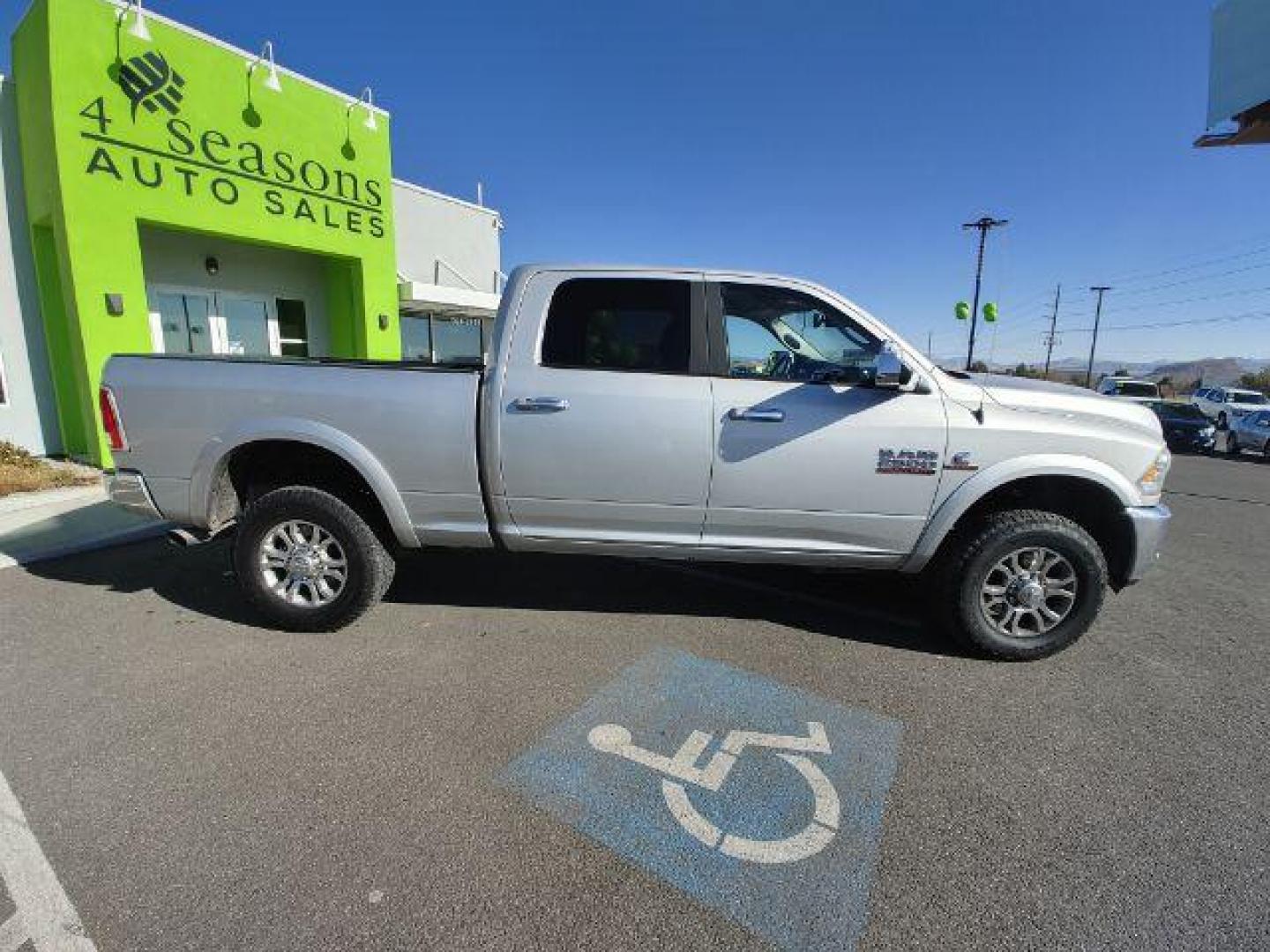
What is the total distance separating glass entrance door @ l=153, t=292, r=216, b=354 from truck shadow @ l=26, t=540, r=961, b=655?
562 centimetres

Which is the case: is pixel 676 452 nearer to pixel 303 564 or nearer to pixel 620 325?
pixel 620 325

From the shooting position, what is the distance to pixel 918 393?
3.40 metres

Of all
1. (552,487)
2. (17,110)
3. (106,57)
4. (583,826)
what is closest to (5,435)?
(17,110)

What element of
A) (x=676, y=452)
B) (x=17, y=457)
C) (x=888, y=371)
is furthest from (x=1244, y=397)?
(x=17, y=457)

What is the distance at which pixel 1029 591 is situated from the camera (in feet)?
11.5

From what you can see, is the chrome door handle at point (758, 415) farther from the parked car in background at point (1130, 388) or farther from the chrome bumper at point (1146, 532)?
the parked car in background at point (1130, 388)

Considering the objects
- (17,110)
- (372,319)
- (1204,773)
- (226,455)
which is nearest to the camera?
(1204,773)

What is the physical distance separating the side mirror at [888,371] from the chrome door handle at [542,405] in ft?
5.38

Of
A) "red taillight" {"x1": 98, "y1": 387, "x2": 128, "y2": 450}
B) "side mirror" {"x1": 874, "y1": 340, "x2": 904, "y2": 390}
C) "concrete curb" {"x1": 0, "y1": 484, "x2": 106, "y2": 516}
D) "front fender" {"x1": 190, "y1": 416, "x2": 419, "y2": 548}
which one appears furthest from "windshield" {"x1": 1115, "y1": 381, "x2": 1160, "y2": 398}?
"concrete curb" {"x1": 0, "y1": 484, "x2": 106, "y2": 516}

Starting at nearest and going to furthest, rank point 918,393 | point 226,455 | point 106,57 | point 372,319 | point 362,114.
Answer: point 918,393, point 226,455, point 106,57, point 362,114, point 372,319

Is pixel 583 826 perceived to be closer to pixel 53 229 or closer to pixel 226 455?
pixel 226 455

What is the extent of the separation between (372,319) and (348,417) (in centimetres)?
866

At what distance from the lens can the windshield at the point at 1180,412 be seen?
1761cm

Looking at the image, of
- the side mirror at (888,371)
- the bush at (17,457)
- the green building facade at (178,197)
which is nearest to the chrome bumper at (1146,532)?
the side mirror at (888,371)
